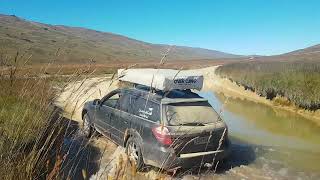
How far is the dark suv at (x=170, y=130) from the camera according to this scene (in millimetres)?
8562

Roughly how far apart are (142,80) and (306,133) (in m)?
7.01

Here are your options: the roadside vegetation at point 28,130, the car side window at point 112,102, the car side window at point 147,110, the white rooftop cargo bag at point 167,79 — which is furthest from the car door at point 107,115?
the roadside vegetation at point 28,130

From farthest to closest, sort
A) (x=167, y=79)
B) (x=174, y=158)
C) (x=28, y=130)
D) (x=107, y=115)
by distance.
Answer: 1. (x=107, y=115)
2. (x=167, y=79)
3. (x=174, y=158)
4. (x=28, y=130)

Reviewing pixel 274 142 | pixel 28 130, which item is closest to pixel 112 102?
pixel 274 142

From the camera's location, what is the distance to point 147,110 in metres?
9.38

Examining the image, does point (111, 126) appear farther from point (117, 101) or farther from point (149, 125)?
point (149, 125)

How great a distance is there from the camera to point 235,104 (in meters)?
24.4

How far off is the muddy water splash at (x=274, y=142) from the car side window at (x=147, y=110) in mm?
1617

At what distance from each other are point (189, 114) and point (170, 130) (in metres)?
0.66

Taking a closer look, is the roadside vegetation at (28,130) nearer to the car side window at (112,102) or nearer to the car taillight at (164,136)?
the car taillight at (164,136)

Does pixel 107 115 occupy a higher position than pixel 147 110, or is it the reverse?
pixel 147 110

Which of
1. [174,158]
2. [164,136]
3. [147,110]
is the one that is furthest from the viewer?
[147,110]

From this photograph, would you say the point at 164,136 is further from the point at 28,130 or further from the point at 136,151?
the point at 28,130

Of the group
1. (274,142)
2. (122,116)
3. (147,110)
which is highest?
(147,110)
